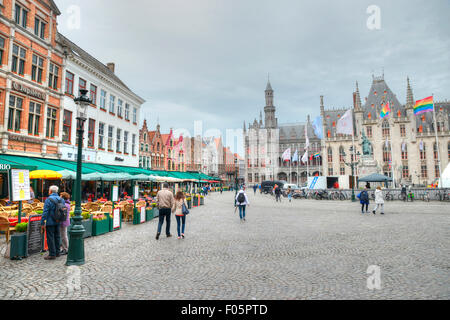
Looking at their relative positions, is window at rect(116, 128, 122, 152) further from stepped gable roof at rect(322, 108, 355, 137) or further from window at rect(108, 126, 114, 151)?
stepped gable roof at rect(322, 108, 355, 137)

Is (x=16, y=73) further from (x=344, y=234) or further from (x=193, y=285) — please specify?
(x=344, y=234)

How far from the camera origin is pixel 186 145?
66562 mm

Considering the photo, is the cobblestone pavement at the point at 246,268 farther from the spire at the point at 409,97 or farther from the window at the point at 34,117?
the spire at the point at 409,97

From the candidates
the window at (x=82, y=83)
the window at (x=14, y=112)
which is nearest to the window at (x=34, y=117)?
the window at (x=14, y=112)

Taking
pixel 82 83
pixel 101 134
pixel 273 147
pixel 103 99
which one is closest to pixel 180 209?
pixel 82 83

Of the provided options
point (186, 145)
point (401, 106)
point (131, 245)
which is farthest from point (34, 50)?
point (401, 106)

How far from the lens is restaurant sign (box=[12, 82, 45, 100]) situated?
16.1 metres

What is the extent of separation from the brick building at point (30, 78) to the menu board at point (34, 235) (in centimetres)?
1129

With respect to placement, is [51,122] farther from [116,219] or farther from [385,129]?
[385,129]

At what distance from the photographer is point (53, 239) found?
6.75m

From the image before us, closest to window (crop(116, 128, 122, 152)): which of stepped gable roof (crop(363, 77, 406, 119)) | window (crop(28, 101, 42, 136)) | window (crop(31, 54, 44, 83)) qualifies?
window (crop(28, 101, 42, 136))

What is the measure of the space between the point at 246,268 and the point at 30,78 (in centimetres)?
1901

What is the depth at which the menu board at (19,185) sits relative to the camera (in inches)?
310
